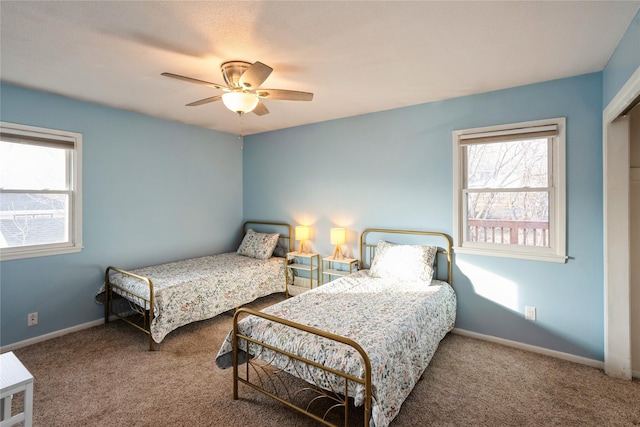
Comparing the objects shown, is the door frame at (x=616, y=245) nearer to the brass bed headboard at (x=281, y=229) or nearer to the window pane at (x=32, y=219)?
the brass bed headboard at (x=281, y=229)

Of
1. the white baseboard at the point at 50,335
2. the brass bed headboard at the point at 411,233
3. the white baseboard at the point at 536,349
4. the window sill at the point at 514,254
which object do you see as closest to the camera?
the white baseboard at the point at 536,349

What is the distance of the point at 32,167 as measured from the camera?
10.4 ft

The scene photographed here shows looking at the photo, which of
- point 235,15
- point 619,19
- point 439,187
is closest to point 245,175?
point 439,187

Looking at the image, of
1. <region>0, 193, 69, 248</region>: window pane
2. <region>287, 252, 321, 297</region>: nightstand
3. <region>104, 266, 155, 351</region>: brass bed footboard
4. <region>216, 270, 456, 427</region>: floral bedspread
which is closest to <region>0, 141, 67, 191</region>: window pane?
<region>0, 193, 69, 248</region>: window pane

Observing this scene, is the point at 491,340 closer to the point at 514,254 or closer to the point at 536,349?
the point at 536,349

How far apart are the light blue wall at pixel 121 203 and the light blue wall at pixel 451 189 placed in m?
0.80

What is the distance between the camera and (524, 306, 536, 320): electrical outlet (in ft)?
9.77

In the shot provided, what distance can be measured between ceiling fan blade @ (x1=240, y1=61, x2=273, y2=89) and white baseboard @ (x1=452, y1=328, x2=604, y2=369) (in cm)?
308

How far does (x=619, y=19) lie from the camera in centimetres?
191

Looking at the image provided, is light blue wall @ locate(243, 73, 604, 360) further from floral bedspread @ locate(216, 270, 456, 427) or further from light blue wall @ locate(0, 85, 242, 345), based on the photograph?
light blue wall @ locate(0, 85, 242, 345)

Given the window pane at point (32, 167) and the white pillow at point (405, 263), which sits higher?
the window pane at point (32, 167)

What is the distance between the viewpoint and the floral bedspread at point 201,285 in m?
3.08

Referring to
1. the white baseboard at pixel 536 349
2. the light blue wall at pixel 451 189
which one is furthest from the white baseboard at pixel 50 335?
the white baseboard at pixel 536 349

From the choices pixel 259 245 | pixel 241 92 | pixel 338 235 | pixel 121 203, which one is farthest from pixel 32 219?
pixel 338 235
